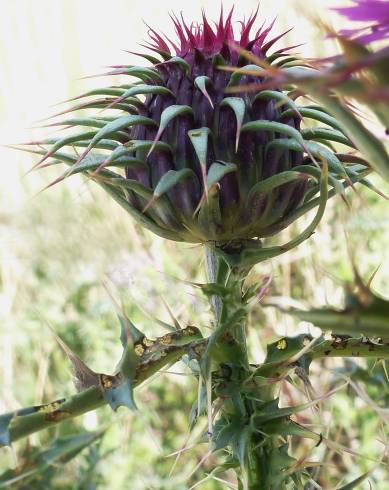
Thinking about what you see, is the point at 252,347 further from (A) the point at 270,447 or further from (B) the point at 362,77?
(B) the point at 362,77

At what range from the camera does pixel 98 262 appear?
106 inches

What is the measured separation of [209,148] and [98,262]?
75.6 inches

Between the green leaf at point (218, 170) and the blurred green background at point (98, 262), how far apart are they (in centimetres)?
170

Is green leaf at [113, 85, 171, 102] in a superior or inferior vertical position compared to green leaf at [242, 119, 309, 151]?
superior

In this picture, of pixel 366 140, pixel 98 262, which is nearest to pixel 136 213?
pixel 366 140

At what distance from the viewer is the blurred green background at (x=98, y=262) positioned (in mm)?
2639

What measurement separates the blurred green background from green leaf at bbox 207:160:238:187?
1702mm

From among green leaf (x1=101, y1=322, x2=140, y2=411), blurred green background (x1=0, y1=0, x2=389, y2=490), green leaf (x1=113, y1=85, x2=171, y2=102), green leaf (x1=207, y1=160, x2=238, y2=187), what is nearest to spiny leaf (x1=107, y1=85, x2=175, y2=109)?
green leaf (x1=113, y1=85, x2=171, y2=102)

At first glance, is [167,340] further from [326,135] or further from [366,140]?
[366,140]

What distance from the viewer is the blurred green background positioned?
2639 millimetres

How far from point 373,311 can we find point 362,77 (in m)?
0.12

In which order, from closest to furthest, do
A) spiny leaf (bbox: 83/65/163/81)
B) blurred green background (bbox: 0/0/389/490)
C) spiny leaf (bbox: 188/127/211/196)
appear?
spiny leaf (bbox: 188/127/211/196) → spiny leaf (bbox: 83/65/163/81) → blurred green background (bbox: 0/0/389/490)

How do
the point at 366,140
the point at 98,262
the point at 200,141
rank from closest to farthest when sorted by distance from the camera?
the point at 366,140
the point at 200,141
the point at 98,262

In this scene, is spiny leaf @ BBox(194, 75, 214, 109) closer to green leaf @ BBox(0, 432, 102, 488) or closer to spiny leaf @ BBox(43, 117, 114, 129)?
spiny leaf @ BBox(43, 117, 114, 129)
